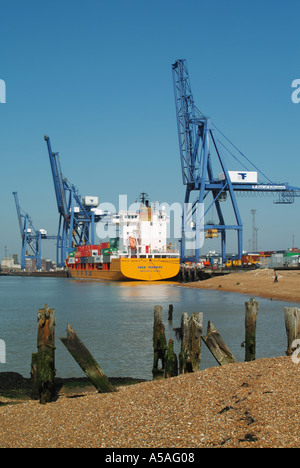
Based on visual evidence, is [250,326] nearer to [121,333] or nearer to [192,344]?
[192,344]

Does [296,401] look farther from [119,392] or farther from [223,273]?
[223,273]

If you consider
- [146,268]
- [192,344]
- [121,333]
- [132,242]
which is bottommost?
[121,333]

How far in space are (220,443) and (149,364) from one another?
7.52m

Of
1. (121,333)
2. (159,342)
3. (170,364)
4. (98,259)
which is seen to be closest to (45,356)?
(170,364)

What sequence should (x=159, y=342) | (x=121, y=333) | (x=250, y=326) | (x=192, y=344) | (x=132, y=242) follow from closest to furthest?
1. (x=192, y=344)
2. (x=250, y=326)
3. (x=159, y=342)
4. (x=121, y=333)
5. (x=132, y=242)

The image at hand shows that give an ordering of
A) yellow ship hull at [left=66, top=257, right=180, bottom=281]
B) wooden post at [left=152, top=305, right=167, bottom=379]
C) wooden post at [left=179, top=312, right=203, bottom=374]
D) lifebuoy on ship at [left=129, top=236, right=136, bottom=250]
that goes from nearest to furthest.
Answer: wooden post at [left=179, top=312, right=203, bottom=374], wooden post at [left=152, top=305, right=167, bottom=379], yellow ship hull at [left=66, top=257, right=180, bottom=281], lifebuoy on ship at [left=129, top=236, right=136, bottom=250]

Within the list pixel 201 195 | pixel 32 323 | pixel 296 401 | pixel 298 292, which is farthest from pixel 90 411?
pixel 201 195

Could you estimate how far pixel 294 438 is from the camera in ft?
18.9

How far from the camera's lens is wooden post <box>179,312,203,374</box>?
10430 mm

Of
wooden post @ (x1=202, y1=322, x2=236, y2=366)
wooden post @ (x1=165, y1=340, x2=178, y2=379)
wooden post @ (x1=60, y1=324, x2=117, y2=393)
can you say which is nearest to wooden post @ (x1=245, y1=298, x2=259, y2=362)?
wooden post @ (x1=202, y1=322, x2=236, y2=366)

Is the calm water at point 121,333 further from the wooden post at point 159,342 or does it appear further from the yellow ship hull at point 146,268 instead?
the yellow ship hull at point 146,268

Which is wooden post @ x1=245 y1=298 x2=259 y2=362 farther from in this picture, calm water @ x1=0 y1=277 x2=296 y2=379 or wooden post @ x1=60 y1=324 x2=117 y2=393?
wooden post @ x1=60 y1=324 x2=117 y2=393

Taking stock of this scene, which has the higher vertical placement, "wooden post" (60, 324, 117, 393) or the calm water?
"wooden post" (60, 324, 117, 393)

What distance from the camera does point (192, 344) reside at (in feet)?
34.5
